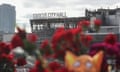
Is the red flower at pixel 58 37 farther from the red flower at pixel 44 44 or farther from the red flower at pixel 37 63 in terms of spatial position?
the red flower at pixel 37 63

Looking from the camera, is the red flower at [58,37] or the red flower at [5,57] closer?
the red flower at [58,37]

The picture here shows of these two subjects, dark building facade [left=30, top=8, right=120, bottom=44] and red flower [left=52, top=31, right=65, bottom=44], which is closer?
red flower [left=52, top=31, right=65, bottom=44]

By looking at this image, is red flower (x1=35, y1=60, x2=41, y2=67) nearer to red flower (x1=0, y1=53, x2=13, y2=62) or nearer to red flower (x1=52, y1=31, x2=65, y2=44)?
red flower (x1=52, y1=31, x2=65, y2=44)

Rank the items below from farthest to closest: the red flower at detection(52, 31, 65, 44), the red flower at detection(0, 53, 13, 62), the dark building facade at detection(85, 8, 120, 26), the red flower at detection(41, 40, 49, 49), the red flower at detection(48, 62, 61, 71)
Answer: the dark building facade at detection(85, 8, 120, 26) < the red flower at detection(0, 53, 13, 62) < the red flower at detection(41, 40, 49, 49) < the red flower at detection(48, 62, 61, 71) < the red flower at detection(52, 31, 65, 44)

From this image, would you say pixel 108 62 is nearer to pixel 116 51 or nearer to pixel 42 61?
pixel 116 51

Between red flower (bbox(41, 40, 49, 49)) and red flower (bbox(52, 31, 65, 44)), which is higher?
red flower (bbox(52, 31, 65, 44))

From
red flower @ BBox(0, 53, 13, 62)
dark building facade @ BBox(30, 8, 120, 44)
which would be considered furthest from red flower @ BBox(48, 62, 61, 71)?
dark building facade @ BBox(30, 8, 120, 44)

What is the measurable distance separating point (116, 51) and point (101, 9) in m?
76.6

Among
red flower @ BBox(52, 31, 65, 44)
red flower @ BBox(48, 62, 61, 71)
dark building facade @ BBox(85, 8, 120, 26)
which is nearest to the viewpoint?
red flower @ BBox(52, 31, 65, 44)

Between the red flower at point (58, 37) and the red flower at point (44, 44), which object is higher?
the red flower at point (58, 37)

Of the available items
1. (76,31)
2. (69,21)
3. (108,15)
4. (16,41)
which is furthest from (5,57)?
(69,21)

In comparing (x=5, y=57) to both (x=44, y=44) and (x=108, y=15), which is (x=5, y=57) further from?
(x=108, y=15)

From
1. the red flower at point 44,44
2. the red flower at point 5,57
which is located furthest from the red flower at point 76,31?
the red flower at point 5,57

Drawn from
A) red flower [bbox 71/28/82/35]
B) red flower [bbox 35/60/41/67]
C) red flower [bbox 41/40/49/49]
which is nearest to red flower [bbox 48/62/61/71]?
red flower [bbox 35/60/41/67]
